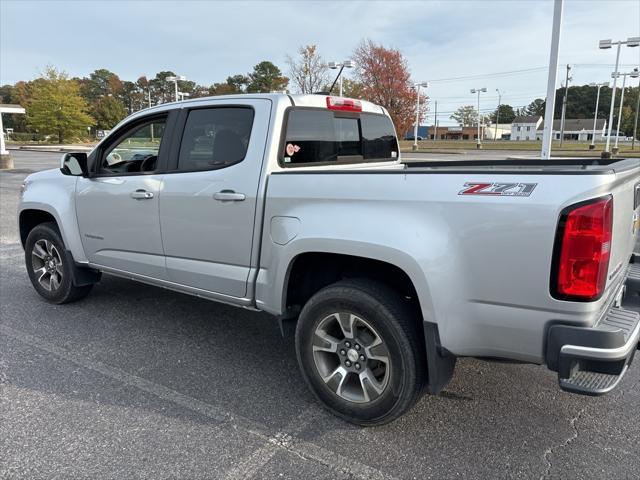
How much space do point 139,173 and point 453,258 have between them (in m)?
2.74

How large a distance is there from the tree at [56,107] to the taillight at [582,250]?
57902 mm

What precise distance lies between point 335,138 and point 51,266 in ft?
10.5

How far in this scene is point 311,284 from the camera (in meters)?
3.43

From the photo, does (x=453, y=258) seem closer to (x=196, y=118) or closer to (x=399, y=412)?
(x=399, y=412)

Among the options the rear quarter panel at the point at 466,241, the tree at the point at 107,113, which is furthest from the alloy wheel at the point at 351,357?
the tree at the point at 107,113

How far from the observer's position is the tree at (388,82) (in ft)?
133

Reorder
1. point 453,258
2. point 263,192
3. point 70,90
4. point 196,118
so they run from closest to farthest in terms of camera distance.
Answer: point 453,258 < point 263,192 < point 196,118 < point 70,90

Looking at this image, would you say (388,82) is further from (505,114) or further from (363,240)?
(505,114)

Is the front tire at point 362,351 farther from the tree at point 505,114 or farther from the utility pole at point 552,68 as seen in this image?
the tree at point 505,114

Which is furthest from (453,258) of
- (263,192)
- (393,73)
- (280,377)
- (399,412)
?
(393,73)

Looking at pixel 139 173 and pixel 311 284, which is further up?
pixel 139 173

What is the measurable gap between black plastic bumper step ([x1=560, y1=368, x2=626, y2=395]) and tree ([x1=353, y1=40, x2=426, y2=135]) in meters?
39.1

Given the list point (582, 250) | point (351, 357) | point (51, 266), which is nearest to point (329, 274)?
point (351, 357)

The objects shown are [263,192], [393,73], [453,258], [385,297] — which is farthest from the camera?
[393,73]
